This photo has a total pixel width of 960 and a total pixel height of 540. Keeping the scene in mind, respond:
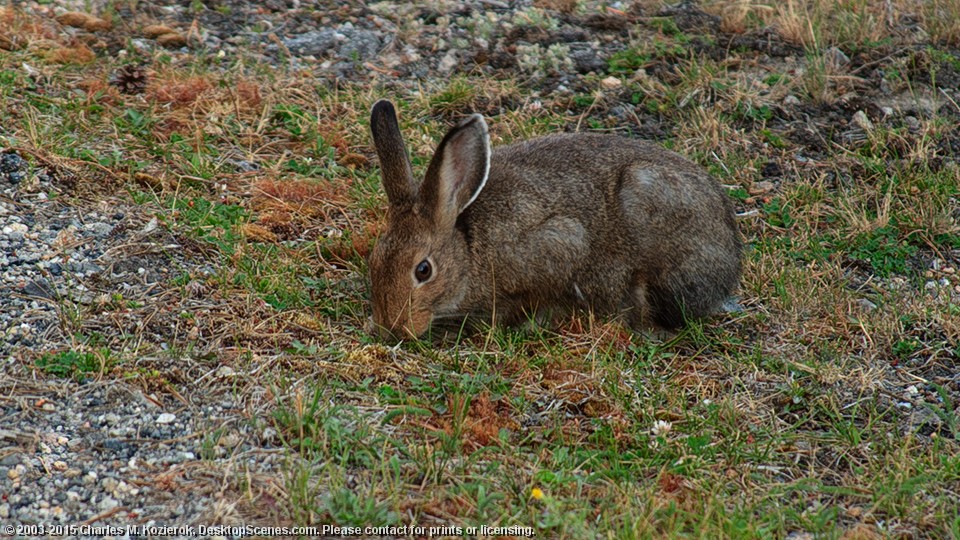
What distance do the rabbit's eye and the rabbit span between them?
0.20 ft

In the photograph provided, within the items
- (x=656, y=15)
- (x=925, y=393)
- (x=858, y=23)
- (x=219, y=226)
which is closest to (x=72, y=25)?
(x=219, y=226)

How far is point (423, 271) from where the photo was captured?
5.97m

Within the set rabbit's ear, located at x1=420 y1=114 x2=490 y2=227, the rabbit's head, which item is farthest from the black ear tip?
rabbit's ear, located at x1=420 y1=114 x2=490 y2=227

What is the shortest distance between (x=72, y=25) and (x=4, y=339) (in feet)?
14.3

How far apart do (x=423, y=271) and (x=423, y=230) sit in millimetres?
224

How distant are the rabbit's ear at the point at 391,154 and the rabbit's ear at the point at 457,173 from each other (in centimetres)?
14

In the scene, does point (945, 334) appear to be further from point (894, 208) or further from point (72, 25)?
point (72, 25)

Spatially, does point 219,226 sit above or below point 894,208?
above

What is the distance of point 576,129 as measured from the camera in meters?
8.23

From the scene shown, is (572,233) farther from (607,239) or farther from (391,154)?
(391,154)

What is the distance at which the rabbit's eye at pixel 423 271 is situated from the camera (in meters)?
5.95

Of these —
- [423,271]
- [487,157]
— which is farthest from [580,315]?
[487,157]

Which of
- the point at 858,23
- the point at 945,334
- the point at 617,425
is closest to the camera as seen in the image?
the point at 617,425

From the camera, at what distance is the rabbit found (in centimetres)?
607
